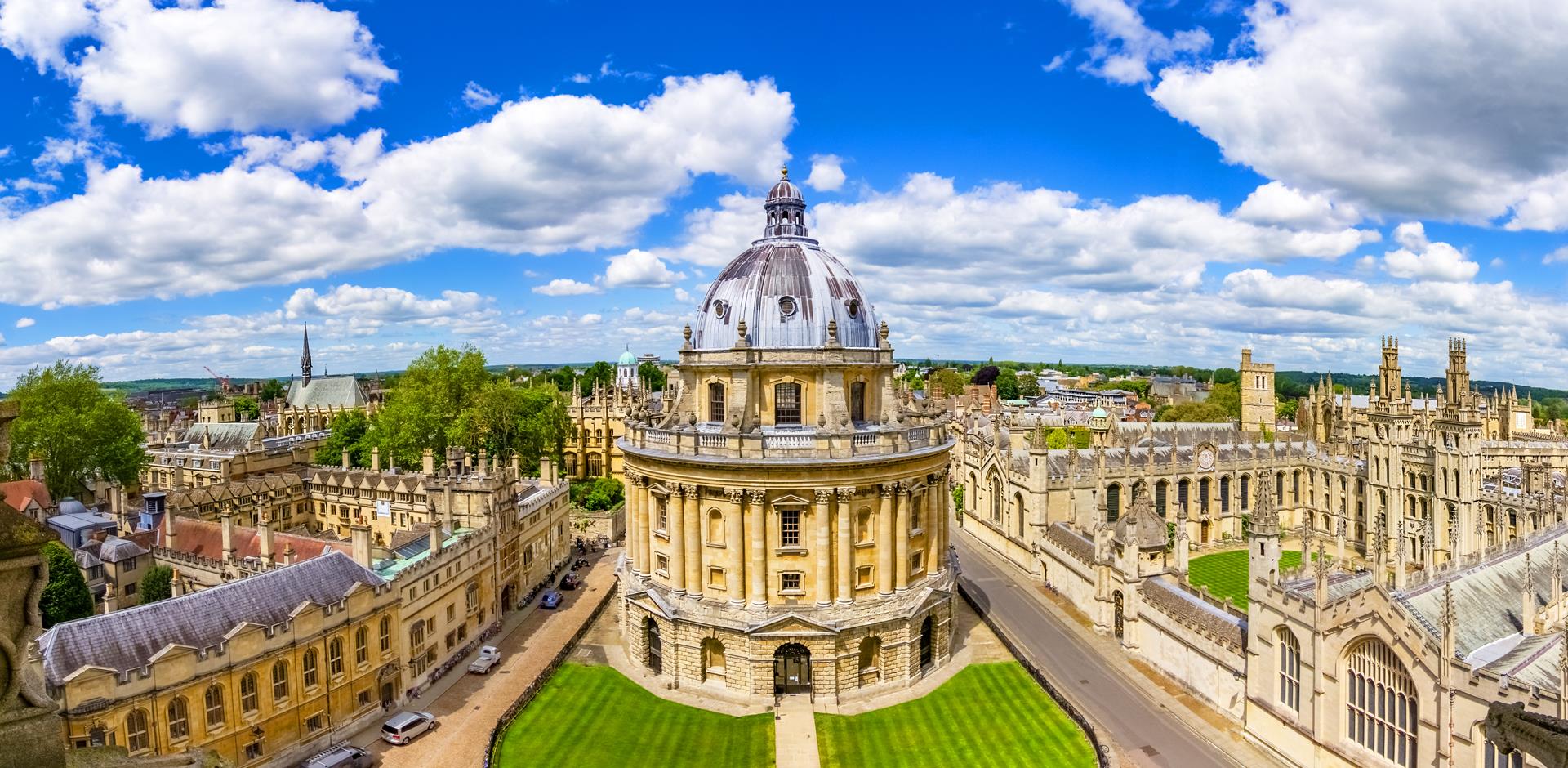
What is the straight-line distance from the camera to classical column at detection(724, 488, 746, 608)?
35.7m

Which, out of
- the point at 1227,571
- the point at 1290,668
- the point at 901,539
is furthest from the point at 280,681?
the point at 1227,571

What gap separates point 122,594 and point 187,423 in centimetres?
8340

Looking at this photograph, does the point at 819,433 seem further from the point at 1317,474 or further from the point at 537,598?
the point at 1317,474

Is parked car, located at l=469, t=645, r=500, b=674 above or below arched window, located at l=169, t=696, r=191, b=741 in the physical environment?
below

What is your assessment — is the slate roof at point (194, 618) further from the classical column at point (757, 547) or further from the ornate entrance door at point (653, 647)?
the classical column at point (757, 547)

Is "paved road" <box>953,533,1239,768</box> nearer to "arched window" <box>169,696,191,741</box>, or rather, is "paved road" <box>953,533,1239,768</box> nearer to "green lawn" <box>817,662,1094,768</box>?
"green lawn" <box>817,662,1094,768</box>

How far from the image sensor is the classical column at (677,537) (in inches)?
1448

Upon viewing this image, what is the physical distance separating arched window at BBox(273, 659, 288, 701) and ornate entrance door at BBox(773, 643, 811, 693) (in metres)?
18.9

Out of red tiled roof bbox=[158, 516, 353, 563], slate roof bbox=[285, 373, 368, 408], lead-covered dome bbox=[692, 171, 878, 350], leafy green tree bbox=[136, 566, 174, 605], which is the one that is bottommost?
leafy green tree bbox=[136, 566, 174, 605]

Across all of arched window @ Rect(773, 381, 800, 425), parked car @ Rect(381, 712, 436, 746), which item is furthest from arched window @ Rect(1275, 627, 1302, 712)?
parked car @ Rect(381, 712, 436, 746)

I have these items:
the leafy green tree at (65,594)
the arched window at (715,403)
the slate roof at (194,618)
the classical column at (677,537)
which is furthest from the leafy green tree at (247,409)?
the classical column at (677,537)

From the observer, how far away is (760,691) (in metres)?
35.6

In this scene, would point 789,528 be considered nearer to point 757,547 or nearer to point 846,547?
point 757,547

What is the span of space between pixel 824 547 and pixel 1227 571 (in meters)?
34.3
